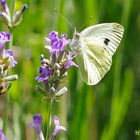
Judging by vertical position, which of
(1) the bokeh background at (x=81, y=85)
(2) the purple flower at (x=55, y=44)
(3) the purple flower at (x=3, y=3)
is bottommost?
(1) the bokeh background at (x=81, y=85)

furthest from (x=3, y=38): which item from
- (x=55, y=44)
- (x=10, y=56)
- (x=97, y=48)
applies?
(x=97, y=48)

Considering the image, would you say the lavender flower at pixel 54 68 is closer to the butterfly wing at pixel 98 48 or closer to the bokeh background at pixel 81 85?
the butterfly wing at pixel 98 48

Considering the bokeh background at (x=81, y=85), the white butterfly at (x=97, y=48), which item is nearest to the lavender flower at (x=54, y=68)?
the white butterfly at (x=97, y=48)

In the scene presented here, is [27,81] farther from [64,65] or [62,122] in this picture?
[64,65]

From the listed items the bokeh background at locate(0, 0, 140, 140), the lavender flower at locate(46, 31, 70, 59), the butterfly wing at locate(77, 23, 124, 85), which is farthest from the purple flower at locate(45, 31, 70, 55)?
the bokeh background at locate(0, 0, 140, 140)

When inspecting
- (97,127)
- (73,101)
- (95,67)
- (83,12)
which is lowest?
(97,127)

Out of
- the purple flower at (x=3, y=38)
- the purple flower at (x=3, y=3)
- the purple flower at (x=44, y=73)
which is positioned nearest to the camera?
the purple flower at (x=44, y=73)

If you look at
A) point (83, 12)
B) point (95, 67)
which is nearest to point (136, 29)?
point (83, 12)

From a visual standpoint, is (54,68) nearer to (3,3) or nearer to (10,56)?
(10,56)

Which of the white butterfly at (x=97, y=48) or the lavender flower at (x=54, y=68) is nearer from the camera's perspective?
the lavender flower at (x=54, y=68)
